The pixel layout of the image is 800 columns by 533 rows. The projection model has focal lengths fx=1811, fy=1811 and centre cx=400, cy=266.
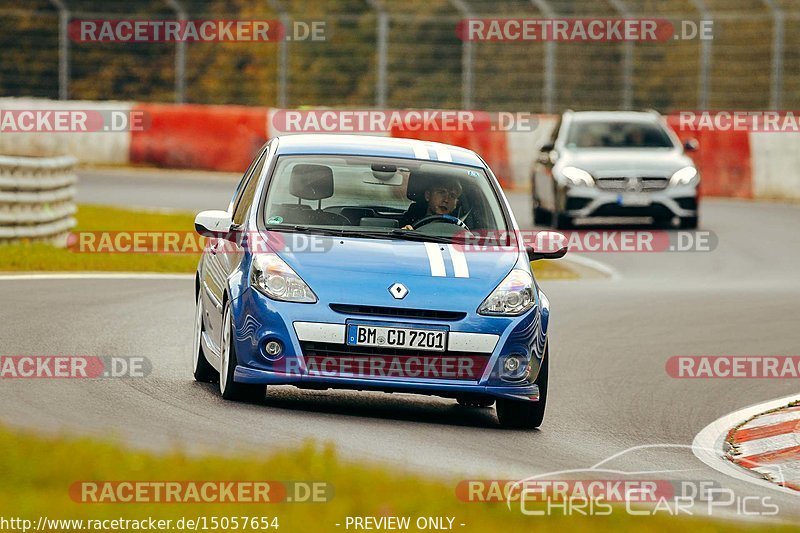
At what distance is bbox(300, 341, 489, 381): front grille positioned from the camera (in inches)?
360

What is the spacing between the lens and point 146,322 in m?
13.3

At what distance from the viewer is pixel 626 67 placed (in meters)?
33.2

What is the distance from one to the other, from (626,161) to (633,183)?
0.41 metres

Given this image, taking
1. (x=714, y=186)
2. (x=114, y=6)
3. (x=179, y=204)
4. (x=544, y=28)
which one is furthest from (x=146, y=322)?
(x=114, y=6)

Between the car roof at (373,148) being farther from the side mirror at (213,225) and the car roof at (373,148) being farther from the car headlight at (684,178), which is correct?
the car headlight at (684,178)

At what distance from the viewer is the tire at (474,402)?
9.45m

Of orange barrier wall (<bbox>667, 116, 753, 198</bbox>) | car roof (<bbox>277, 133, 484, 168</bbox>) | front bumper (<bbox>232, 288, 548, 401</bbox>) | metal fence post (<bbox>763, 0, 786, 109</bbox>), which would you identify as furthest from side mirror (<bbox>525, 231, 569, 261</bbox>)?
metal fence post (<bbox>763, 0, 786, 109</bbox>)

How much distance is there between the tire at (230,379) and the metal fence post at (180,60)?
25206mm

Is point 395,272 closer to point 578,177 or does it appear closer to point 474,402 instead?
point 474,402

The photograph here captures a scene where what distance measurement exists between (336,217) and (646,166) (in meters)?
14.3

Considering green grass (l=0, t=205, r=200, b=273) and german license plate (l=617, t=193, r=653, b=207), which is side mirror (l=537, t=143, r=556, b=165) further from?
green grass (l=0, t=205, r=200, b=273)

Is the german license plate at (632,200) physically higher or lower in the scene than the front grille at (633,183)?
lower

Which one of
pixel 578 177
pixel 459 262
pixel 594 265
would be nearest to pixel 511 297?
pixel 459 262

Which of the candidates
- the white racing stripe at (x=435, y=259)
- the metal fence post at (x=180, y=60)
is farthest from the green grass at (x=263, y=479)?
the metal fence post at (x=180, y=60)
